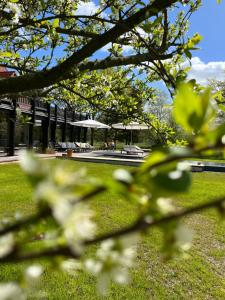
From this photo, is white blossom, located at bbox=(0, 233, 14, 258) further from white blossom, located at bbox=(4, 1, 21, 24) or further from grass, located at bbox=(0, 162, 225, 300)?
white blossom, located at bbox=(4, 1, 21, 24)

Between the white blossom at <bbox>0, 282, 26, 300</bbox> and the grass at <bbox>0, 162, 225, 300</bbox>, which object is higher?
the white blossom at <bbox>0, 282, 26, 300</bbox>

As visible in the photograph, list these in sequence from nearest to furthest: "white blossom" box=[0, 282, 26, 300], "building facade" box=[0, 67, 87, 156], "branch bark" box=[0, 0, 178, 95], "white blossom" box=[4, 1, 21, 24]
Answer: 1. "white blossom" box=[0, 282, 26, 300]
2. "branch bark" box=[0, 0, 178, 95]
3. "white blossom" box=[4, 1, 21, 24]
4. "building facade" box=[0, 67, 87, 156]

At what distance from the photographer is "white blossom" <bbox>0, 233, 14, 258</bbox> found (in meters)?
0.42

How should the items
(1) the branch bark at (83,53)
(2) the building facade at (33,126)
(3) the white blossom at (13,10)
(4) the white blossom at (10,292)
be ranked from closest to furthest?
(4) the white blossom at (10,292), (1) the branch bark at (83,53), (3) the white blossom at (13,10), (2) the building facade at (33,126)

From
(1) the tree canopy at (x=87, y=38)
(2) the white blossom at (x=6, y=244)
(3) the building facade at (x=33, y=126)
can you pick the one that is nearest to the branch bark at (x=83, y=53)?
(1) the tree canopy at (x=87, y=38)

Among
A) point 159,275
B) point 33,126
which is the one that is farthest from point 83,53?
point 33,126

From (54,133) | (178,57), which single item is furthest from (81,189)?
(54,133)

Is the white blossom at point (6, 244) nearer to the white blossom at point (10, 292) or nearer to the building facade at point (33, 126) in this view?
the white blossom at point (10, 292)

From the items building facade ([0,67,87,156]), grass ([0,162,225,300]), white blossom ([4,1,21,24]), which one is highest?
white blossom ([4,1,21,24])

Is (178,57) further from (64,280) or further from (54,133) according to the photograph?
(54,133)

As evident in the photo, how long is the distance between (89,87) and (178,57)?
2765mm

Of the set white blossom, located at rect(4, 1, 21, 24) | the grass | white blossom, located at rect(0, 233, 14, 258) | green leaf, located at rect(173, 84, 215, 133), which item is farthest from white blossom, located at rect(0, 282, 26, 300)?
white blossom, located at rect(4, 1, 21, 24)

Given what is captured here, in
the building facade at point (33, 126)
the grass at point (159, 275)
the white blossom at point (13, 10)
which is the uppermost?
the white blossom at point (13, 10)

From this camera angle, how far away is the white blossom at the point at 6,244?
418 millimetres
